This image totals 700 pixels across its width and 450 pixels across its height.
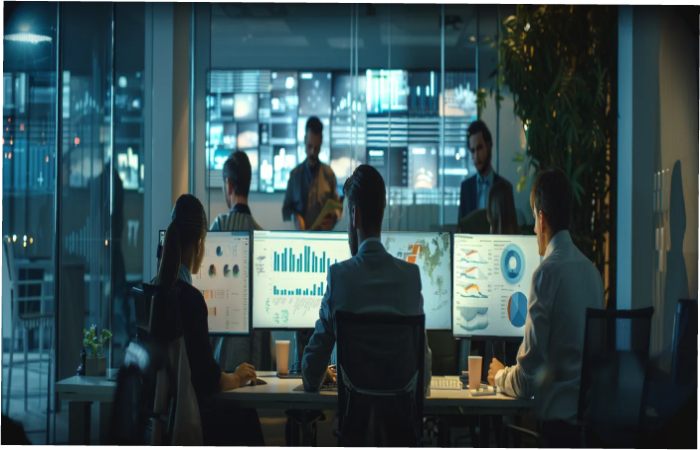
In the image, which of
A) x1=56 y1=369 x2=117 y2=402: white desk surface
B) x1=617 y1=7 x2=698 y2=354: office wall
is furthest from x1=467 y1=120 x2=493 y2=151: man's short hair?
x1=56 y1=369 x2=117 y2=402: white desk surface

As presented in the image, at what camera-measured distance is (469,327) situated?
4.27 metres

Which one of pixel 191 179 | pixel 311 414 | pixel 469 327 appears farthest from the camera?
pixel 191 179

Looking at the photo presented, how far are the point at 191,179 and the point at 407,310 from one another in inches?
162

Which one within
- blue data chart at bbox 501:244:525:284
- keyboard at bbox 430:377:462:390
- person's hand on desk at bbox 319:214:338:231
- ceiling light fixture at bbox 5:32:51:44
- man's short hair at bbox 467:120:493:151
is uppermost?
ceiling light fixture at bbox 5:32:51:44

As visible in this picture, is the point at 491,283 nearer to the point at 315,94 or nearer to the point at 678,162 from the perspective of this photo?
the point at 678,162

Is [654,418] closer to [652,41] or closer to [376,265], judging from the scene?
[376,265]

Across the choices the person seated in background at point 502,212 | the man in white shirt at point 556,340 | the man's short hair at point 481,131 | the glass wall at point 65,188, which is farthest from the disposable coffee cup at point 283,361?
the man's short hair at point 481,131

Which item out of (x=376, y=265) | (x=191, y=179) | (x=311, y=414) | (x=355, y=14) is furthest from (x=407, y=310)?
(x=355, y=14)

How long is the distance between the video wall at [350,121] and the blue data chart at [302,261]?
3.62m

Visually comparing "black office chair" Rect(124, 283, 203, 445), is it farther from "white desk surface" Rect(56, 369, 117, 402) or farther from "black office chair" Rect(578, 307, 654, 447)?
"black office chair" Rect(578, 307, 654, 447)

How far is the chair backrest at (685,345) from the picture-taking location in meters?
4.16

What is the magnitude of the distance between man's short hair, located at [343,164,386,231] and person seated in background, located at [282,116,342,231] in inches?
145

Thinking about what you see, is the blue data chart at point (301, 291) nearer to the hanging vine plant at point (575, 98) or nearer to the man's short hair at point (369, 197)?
the man's short hair at point (369, 197)

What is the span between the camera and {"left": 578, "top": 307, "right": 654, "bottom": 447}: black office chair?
360 cm
